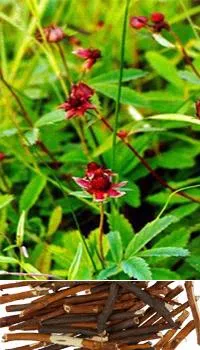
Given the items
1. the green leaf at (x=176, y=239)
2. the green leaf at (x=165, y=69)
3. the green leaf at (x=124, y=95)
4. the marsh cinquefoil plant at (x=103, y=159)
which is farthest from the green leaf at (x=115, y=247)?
the green leaf at (x=165, y=69)

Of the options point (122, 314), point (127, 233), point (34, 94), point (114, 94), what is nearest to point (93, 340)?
point (122, 314)

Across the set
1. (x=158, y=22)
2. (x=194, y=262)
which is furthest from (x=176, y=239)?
(x=158, y=22)

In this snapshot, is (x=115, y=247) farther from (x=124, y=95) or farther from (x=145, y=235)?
(x=124, y=95)

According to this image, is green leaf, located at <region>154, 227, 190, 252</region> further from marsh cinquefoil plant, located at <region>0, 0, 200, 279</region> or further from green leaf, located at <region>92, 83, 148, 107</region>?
green leaf, located at <region>92, 83, 148, 107</region>

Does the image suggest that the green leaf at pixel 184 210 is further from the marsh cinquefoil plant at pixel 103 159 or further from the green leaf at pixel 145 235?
the green leaf at pixel 145 235

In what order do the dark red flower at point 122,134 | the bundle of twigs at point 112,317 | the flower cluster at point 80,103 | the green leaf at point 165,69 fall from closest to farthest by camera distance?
the bundle of twigs at point 112,317, the flower cluster at point 80,103, the dark red flower at point 122,134, the green leaf at point 165,69
